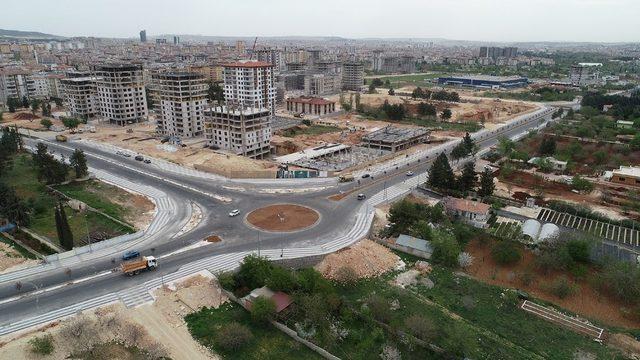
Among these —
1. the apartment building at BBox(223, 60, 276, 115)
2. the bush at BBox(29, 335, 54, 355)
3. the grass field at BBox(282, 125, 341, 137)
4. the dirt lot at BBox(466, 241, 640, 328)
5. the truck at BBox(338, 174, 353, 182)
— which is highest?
the apartment building at BBox(223, 60, 276, 115)

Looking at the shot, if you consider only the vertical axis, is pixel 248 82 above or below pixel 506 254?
above

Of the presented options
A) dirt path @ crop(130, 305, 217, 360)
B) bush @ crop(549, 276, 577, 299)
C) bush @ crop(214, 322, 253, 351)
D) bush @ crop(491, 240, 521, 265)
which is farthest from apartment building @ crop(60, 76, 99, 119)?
bush @ crop(549, 276, 577, 299)

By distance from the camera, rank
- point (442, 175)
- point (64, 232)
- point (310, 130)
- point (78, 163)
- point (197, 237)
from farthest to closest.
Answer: point (310, 130)
point (78, 163)
point (442, 175)
point (197, 237)
point (64, 232)

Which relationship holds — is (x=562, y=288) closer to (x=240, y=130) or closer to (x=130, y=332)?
(x=130, y=332)

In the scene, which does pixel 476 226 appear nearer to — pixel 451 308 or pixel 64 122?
pixel 451 308

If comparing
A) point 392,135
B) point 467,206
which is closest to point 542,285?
point 467,206

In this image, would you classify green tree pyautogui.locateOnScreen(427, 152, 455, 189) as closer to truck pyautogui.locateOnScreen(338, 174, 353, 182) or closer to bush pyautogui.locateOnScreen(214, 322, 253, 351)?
truck pyautogui.locateOnScreen(338, 174, 353, 182)

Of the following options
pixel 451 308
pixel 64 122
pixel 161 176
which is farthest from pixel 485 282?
pixel 64 122

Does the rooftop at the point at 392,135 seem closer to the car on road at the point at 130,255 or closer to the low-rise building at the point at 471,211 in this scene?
the low-rise building at the point at 471,211
